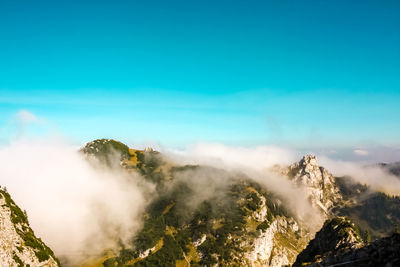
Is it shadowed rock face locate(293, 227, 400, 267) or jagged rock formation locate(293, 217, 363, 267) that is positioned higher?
shadowed rock face locate(293, 227, 400, 267)

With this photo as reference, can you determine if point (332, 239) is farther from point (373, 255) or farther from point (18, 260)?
point (18, 260)

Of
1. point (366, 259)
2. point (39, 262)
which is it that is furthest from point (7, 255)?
point (366, 259)

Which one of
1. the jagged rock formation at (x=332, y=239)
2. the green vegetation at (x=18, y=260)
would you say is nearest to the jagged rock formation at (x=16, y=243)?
the green vegetation at (x=18, y=260)

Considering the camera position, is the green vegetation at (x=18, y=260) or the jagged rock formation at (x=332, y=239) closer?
the green vegetation at (x=18, y=260)

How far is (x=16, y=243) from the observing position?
165 m

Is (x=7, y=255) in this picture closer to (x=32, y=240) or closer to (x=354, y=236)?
(x=32, y=240)

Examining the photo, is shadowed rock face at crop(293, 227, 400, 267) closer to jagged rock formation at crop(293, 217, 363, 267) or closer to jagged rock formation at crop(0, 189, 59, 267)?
jagged rock formation at crop(293, 217, 363, 267)

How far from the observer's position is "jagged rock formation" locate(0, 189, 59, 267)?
152 metres

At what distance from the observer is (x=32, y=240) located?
619 feet

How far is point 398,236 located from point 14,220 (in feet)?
717

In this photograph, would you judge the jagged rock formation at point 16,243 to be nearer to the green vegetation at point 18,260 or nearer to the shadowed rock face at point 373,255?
the green vegetation at point 18,260

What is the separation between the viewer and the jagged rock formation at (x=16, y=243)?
151750mm

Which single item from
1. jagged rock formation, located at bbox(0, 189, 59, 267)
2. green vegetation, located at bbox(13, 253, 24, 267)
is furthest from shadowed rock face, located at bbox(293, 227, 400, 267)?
jagged rock formation, located at bbox(0, 189, 59, 267)

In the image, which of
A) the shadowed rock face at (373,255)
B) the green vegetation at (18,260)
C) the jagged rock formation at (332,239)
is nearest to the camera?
the shadowed rock face at (373,255)
